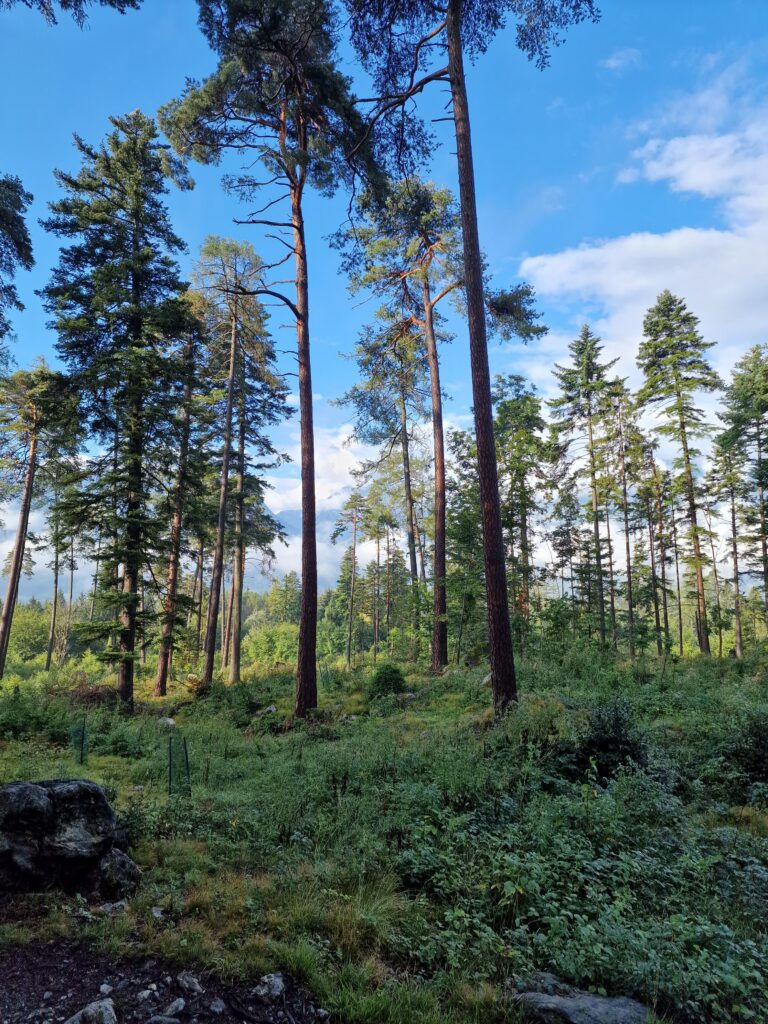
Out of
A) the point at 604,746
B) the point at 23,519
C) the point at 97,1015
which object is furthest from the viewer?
the point at 23,519

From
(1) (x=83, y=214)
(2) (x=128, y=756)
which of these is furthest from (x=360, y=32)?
(2) (x=128, y=756)

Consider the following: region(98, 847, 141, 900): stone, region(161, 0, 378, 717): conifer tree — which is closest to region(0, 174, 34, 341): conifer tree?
region(161, 0, 378, 717): conifer tree

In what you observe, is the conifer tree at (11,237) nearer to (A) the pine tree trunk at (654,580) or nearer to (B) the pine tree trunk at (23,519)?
(B) the pine tree trunk at (23,519)

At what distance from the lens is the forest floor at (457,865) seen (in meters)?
2.91

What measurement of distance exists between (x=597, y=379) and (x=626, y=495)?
21.4 ft

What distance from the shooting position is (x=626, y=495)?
25.6 m

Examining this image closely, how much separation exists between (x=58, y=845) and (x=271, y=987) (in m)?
2.20

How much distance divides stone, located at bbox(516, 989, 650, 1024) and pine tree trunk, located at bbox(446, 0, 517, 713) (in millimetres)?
5156

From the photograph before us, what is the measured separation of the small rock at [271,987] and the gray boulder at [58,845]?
1.61 metres

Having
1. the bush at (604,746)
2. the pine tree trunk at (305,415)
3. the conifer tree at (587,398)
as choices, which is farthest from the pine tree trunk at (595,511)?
the bush at (604,746)

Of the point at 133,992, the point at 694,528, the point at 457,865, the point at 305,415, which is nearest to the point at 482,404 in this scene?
the point at 305,415

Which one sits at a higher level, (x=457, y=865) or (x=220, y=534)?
(x=220, y=534)

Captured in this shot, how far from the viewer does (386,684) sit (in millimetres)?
12586

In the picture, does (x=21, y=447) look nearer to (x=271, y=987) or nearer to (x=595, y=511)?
(x=271, y=987)
